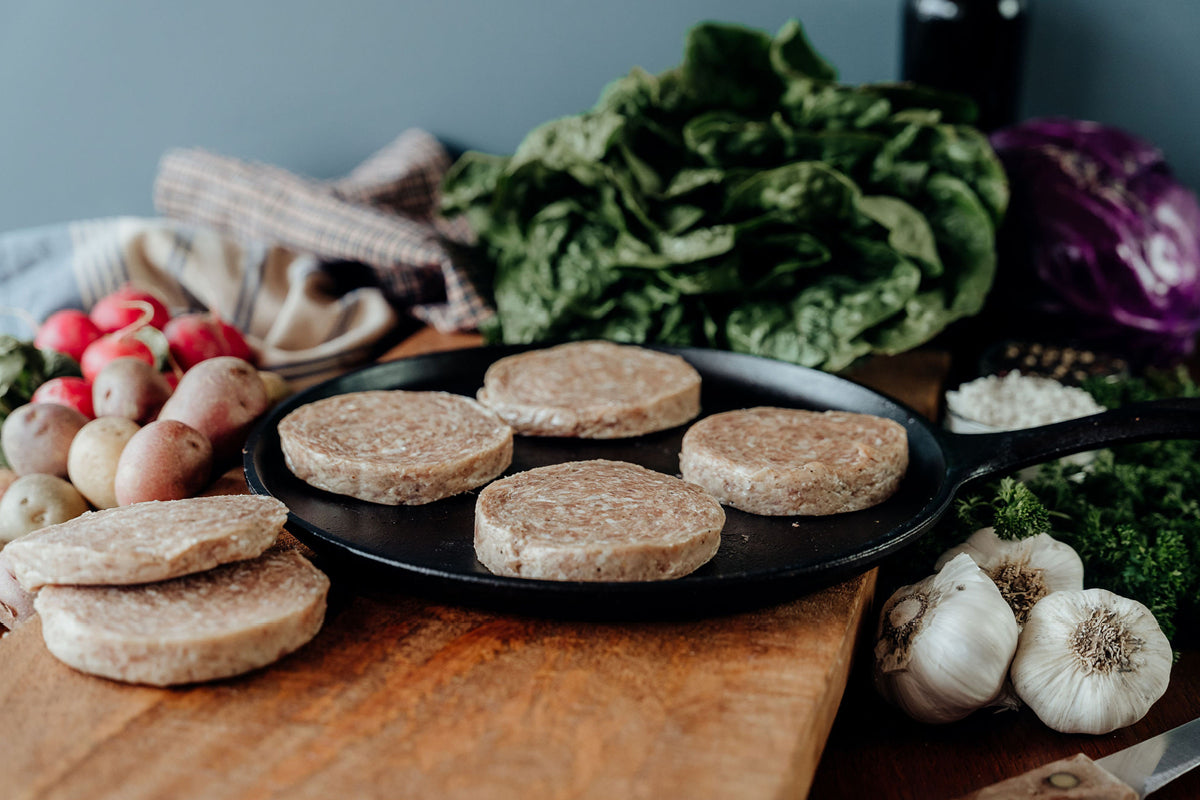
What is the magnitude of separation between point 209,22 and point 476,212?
1811 millimetres

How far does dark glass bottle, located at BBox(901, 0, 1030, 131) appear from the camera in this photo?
3219 mm

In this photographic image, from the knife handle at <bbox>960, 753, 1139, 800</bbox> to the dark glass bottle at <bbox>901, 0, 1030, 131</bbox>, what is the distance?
2500 millimetres

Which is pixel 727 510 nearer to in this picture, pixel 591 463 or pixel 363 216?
pixel 591 463

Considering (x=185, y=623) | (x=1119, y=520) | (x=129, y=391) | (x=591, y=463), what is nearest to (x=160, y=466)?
(x=129, y=391)

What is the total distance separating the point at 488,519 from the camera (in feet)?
5.74

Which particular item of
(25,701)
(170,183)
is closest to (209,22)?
(170,183)

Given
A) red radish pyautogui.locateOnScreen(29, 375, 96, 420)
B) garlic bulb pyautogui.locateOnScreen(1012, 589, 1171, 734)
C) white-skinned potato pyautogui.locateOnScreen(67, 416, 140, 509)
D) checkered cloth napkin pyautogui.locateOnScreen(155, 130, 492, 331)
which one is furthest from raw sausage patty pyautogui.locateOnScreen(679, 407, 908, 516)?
red radish pyautogui.locateOnScreen(29, 375, 96, 420)

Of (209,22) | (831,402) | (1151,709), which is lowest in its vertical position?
(1151,709)

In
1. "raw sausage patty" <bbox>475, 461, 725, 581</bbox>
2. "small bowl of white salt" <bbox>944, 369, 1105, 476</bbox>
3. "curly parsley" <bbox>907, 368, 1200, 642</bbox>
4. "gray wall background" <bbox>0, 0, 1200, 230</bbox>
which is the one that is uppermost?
"gray wall background" <bbox>0, 0, 1200, 230</bbox>

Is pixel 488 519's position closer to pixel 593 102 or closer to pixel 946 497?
pixel 946 497

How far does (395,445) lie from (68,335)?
1366 mm

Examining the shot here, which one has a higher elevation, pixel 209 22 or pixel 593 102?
pixel 209 22

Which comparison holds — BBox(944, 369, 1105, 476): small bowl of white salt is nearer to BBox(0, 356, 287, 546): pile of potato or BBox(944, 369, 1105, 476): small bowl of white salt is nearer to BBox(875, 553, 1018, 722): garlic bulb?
BBox(875, 553, 1018, 722): garlic bulb

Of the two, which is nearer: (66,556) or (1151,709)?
(66,556)
